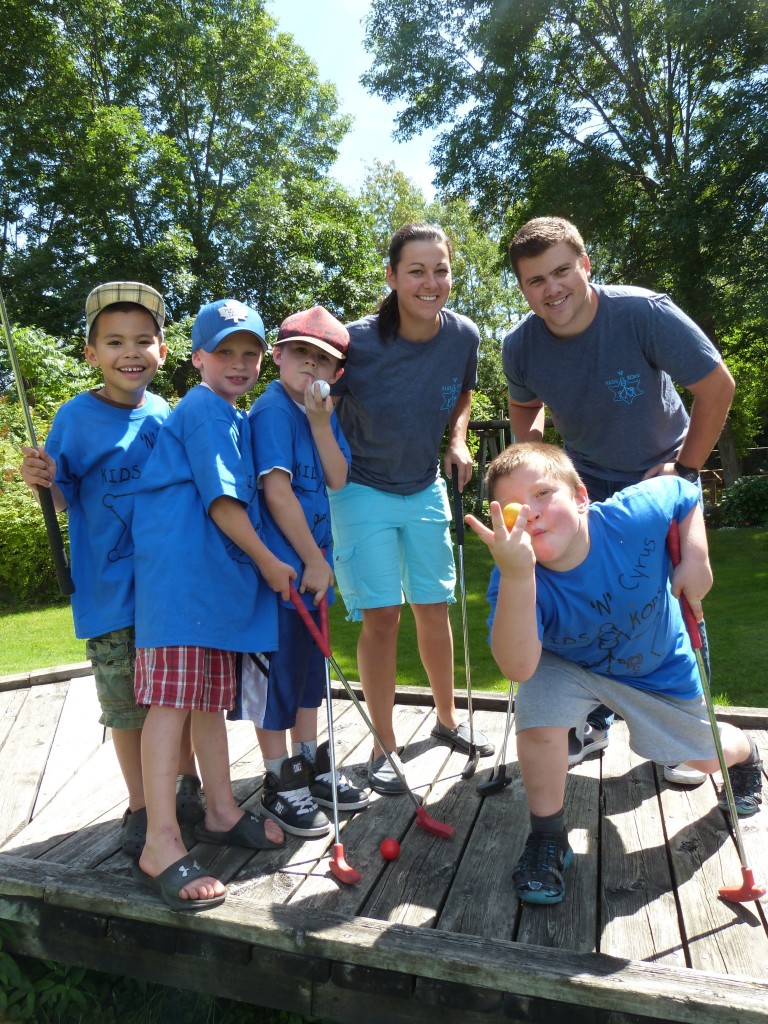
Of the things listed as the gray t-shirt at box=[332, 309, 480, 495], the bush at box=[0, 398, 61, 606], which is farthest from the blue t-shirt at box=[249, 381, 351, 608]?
the bush at box=[0, 398, 61, 606]

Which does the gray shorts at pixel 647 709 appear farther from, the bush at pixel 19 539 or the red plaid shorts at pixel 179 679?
the bush at pixel 19 539

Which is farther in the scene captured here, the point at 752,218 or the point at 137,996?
the point at 752,218

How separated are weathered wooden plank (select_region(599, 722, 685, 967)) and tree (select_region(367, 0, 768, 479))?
937cm

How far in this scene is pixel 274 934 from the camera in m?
2.14

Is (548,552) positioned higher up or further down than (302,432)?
further down

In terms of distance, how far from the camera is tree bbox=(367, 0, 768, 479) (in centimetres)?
1083

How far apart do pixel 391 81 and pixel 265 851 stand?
14256 mm

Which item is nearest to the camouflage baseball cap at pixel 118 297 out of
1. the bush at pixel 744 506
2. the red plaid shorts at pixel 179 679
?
the red plaid shorts at pixel 179 679

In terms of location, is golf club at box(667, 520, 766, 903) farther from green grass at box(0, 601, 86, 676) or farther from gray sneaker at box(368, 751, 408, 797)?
green grass at box(0, 601, 86, 676)

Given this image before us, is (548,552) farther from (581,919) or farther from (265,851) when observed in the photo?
(265,851)

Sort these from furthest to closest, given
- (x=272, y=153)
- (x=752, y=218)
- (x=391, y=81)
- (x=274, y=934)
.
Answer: (x=272, y=153) < (x=391, y=81) < (x=752, y=218) < (x=274, y=934)

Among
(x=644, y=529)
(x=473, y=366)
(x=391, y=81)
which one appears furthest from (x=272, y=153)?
(x=644, y=529)

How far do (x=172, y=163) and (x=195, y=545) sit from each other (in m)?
16.5

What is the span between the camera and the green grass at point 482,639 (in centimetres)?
523
